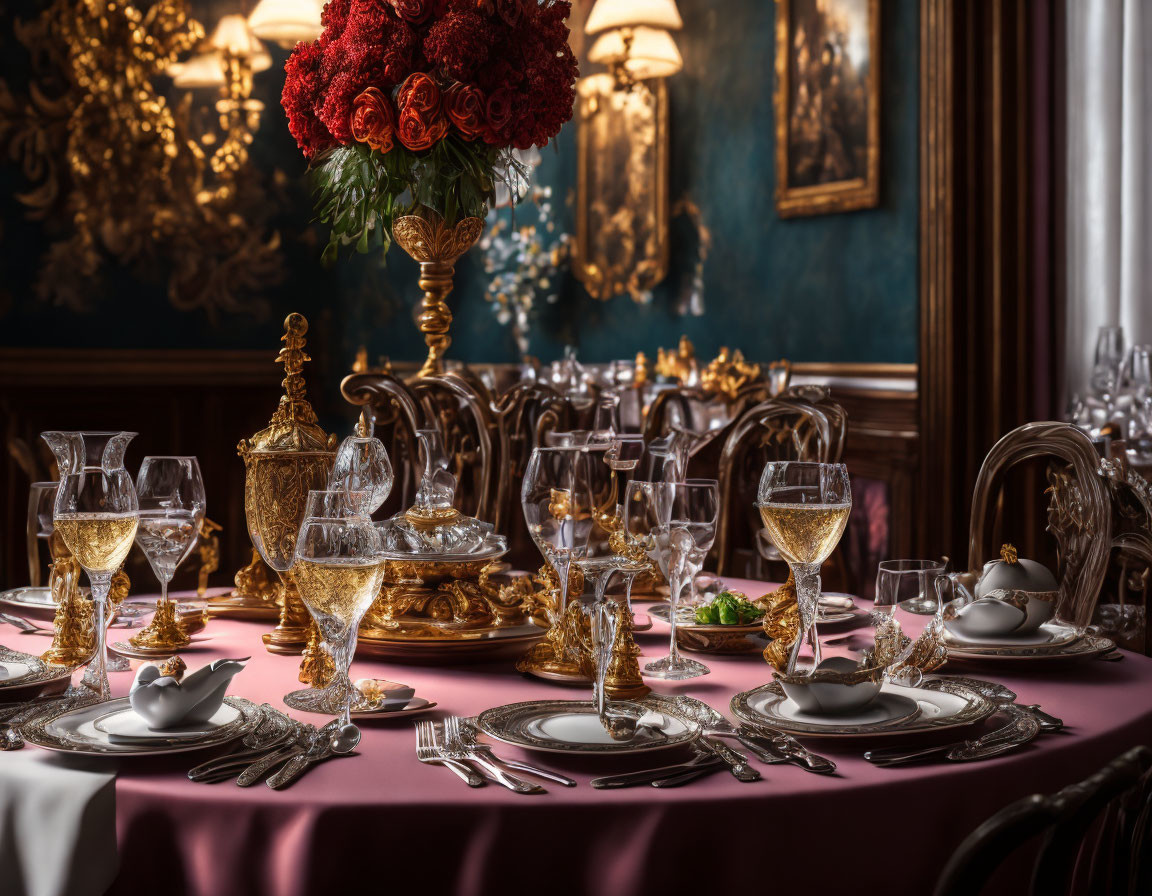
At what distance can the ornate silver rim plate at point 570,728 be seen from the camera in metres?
1.26

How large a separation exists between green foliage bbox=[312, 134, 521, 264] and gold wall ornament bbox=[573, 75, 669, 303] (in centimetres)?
455

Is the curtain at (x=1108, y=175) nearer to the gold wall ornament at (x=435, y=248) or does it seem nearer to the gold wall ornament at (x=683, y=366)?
the gold wall ornament at (x=683, y=366)

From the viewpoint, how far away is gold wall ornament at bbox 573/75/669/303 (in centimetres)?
682

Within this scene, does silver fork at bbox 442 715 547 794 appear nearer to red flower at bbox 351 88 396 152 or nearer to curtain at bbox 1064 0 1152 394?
red flower at bbox 351 88 396 152

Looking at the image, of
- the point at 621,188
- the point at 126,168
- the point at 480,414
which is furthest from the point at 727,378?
the point at 126,168

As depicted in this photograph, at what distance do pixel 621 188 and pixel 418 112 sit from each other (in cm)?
518

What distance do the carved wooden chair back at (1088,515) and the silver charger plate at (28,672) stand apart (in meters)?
1.42

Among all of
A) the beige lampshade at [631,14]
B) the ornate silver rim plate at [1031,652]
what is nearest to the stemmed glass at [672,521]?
the ornate silver rim plate at [1031,652]

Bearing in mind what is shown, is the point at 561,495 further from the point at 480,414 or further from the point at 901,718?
the point at 480,414

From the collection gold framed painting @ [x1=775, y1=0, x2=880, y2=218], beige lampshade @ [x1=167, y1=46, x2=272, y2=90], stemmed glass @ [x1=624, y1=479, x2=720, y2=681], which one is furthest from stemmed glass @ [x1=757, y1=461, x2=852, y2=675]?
beige lampshade @ [x1=167, y1=46, x2=272, y2=90]

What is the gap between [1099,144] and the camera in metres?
4.28

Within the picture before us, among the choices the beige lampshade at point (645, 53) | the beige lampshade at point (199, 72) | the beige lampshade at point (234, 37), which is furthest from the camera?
the beige lampshade at point (234, 37)

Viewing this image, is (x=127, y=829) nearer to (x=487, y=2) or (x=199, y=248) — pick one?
(x=487, y=2)

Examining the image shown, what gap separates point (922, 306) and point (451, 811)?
395cm
